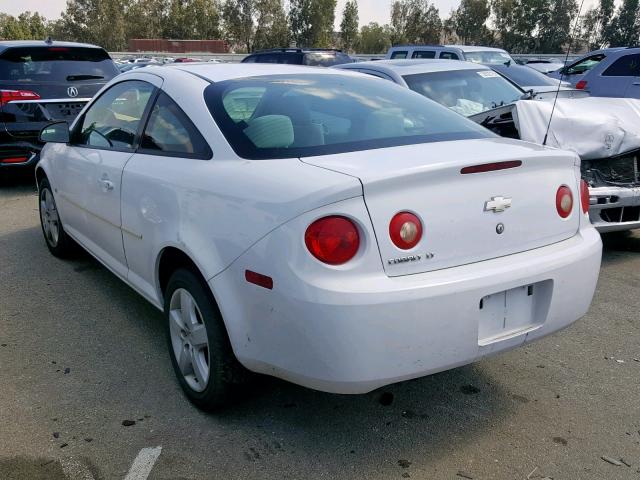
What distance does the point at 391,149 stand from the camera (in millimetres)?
2752

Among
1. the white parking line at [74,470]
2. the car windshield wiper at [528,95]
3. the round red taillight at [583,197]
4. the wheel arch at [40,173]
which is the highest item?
the car windshield wiper at [528,95]

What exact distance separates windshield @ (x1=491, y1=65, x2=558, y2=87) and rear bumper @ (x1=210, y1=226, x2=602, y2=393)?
355 inches

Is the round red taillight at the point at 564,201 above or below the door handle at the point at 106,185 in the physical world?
above

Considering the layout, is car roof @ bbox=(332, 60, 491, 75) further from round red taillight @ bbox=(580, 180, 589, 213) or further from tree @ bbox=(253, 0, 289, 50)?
tree @ bbox=(253, 0, 289, 50)

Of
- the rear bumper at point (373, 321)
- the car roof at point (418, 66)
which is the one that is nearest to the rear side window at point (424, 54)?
the car roof at point (418, 66)

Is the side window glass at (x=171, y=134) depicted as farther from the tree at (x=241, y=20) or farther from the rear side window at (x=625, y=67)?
the tree at (x=241, y=20)

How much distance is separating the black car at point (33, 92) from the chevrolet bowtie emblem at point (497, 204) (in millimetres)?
6584

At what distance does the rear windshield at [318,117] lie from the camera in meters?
A: 2.83

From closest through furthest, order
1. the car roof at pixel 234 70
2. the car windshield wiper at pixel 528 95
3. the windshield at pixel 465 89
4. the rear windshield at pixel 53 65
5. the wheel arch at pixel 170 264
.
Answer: the wheel arch at pixel 170 264, the car roof at pixel 234 70, the car windshield wiper at pixel 528 95, the windshield at pixel 465 89, the rear windshield at pixel 53 65

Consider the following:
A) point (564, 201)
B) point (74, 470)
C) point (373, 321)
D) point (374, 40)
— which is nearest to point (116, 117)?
point (74, 470)

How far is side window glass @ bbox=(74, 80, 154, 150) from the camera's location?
3.67m

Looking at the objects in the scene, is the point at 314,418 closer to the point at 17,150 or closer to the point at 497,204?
the point at 497,204

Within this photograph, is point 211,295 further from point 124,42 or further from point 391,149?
point 124,42

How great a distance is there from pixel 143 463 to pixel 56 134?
290 cm
